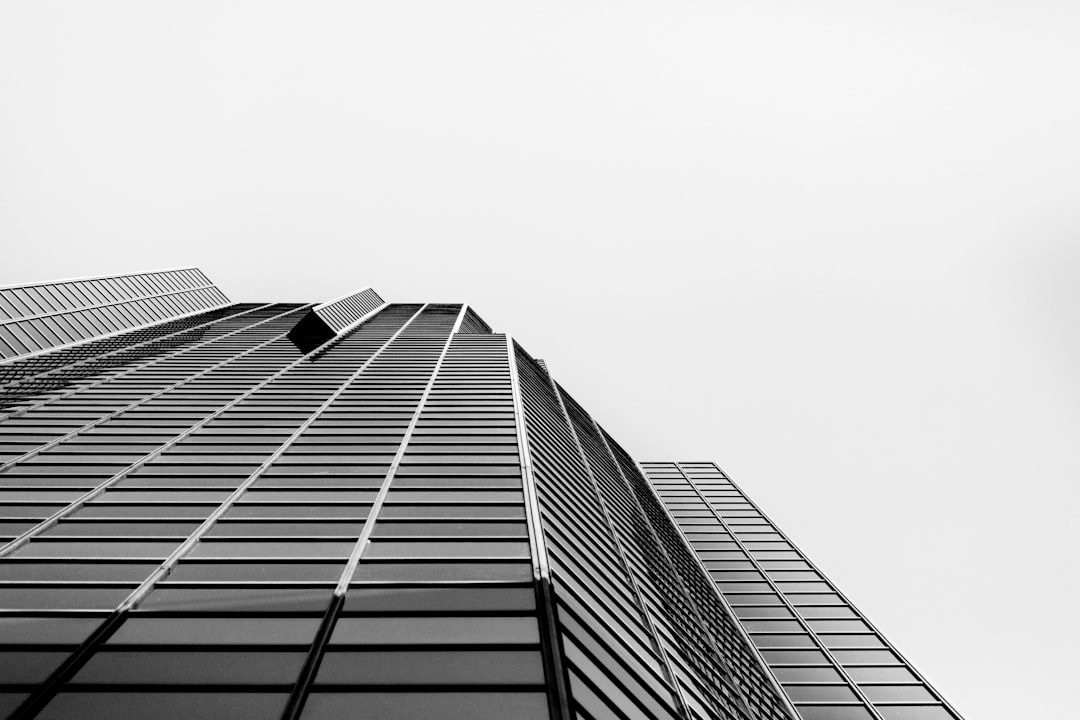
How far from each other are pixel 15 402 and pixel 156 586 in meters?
25.8

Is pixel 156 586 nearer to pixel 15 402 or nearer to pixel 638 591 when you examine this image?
pixel 638 591

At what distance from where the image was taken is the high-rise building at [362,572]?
1073 cm

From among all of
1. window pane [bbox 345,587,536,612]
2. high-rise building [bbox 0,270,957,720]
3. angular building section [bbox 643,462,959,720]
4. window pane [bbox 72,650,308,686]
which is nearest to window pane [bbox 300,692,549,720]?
high-rise building [bbox 0,270,957,720]

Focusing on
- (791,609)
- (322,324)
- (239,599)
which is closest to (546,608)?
(239,599)

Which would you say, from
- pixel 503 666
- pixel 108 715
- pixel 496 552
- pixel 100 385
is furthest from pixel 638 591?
pixel 100 385

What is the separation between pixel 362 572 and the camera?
14.7 meters

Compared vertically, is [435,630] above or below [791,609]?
above

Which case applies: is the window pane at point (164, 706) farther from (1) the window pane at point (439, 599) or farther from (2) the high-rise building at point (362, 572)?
(1) the window pane at point (439, 599)

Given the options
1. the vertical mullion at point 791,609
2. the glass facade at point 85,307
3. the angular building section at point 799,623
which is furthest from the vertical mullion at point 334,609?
the glass facade at point 85,307

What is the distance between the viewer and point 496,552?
51.6 feet

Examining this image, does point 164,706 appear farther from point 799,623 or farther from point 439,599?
point 799,623

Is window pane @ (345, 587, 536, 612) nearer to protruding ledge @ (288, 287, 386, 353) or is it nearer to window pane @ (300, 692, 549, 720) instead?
window pane @ (300, 692, 549, 720)

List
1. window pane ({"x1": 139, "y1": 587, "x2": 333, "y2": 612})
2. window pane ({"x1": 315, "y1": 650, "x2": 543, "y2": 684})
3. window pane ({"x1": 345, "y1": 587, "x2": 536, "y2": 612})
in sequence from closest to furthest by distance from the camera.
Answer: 1. window pane ({"x1": 315, "y1": 650, "x2": 543, "y2": 684})
2. window pane ({"x1": 139, "y1": 587, "x2": 333, "y2": 612})
3. window pane ({"x1": 345, "y1": 587, "x2": 536, "y2": 612})

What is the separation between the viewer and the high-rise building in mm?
10734
